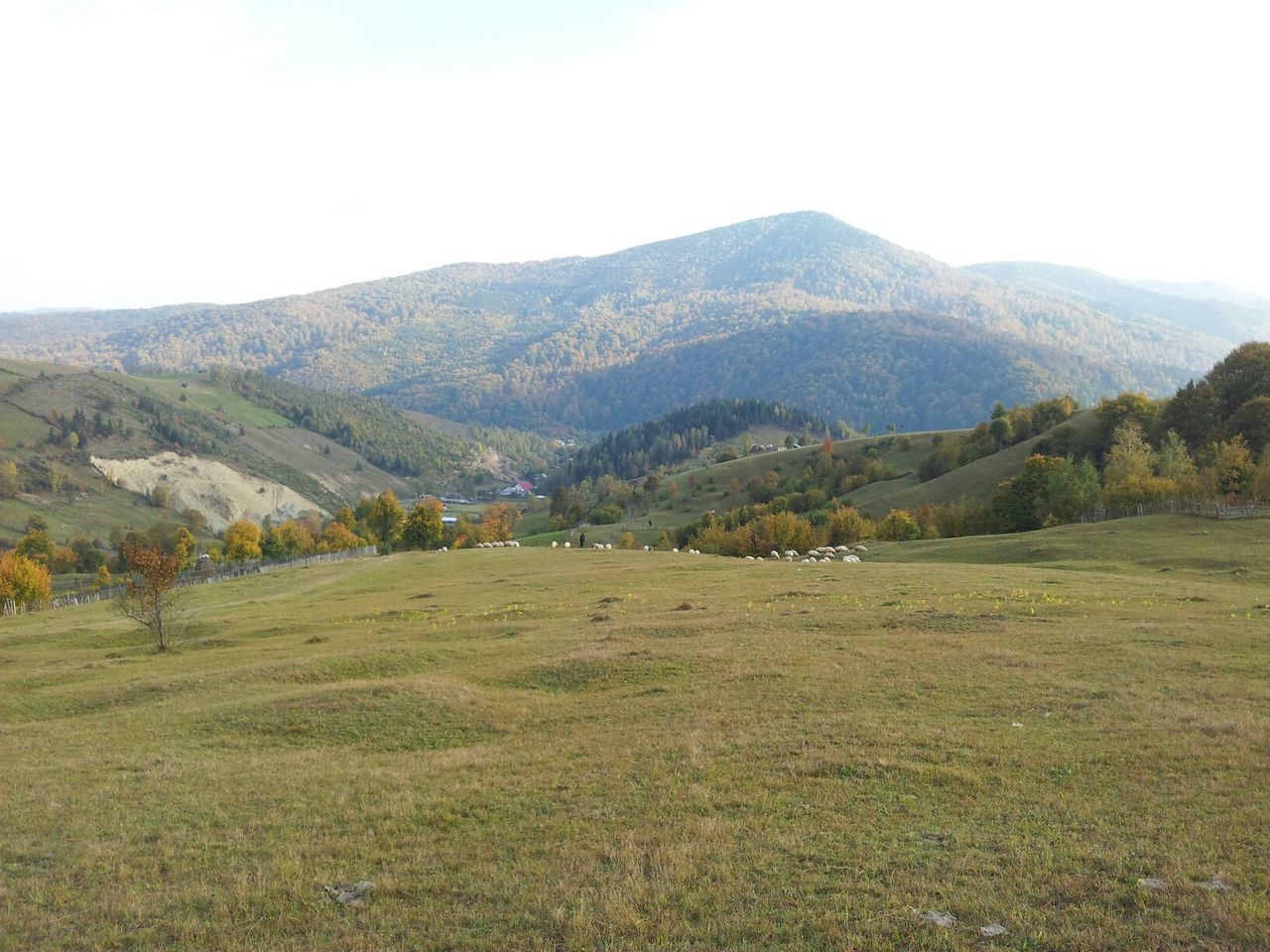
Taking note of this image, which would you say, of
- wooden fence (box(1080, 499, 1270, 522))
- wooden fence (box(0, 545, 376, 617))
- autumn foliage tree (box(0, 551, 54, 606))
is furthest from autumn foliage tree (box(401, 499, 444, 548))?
wooden fence (box(1080, 499, 1270, 522))

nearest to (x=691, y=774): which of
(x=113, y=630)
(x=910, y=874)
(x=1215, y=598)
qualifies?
(x=910, y=874)

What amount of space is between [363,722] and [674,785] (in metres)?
11.5

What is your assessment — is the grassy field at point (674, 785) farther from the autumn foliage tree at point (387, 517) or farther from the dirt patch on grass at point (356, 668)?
the autumn foliage tree at point (387, 517)

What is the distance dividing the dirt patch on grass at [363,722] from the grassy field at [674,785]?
136 millimetres

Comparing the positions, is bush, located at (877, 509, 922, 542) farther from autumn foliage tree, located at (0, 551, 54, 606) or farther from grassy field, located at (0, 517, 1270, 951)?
autumn foliage tree, located at (0, 551, 54, 606)

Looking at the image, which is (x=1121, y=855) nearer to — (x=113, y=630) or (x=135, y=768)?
(x=135, y=768)

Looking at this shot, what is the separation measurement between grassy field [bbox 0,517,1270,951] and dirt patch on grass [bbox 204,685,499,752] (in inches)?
5.4

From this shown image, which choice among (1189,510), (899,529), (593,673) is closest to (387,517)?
(899,529)

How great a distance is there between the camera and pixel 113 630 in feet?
175

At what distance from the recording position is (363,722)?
24.3 metres

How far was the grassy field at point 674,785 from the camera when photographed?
11.7 metres

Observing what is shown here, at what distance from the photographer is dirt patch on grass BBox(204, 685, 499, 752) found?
22.9 m

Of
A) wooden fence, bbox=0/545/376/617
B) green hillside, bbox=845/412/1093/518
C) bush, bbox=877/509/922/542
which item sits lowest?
wooden fence, bbox=0/545/376/617

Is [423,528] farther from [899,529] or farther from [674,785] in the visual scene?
[674,785]
